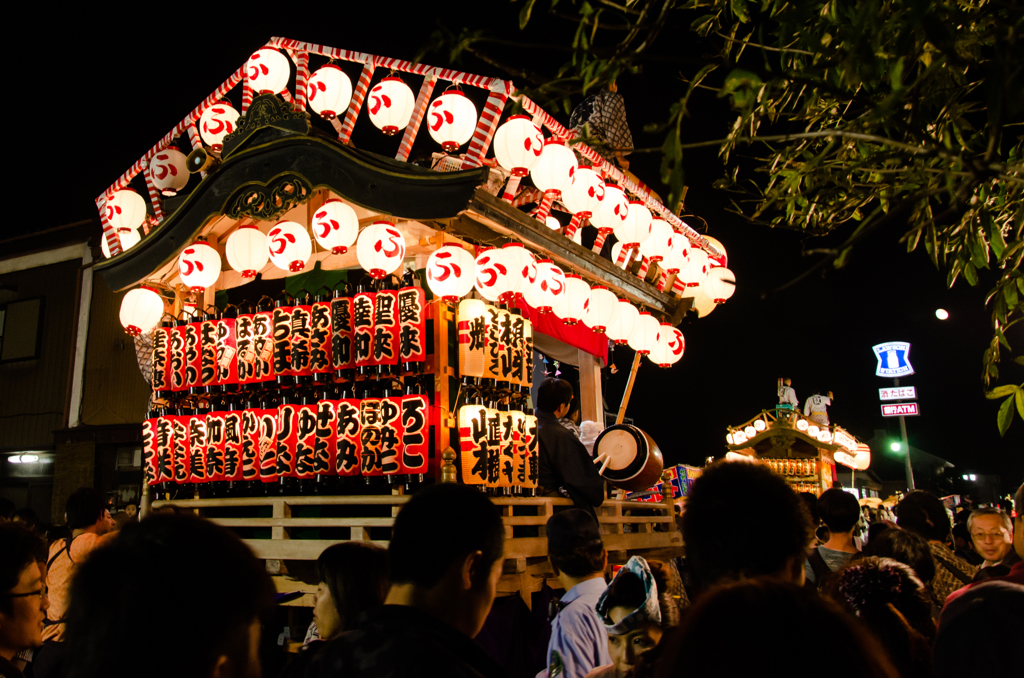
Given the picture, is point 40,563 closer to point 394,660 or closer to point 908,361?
point 394,660

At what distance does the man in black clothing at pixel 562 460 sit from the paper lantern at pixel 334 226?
3.05 m

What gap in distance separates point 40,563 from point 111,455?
58.0 feet

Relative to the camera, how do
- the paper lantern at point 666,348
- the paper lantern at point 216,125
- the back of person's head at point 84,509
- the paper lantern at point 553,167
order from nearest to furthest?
1. the back of person's head at point 84,509
2. the paper lantern at point 553,167
3. the paper lantern at point 216,125
4. the paper lantern at point 666,348

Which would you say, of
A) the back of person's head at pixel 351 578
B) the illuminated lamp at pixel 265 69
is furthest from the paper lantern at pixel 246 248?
the back of person's head at pixel 351 578

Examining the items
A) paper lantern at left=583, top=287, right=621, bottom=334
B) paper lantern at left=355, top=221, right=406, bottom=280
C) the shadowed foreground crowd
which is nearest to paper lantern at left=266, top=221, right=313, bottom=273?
paper lantern at left=355, top=221, right=406, bottom=280

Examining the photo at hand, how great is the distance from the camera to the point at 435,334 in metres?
7.93

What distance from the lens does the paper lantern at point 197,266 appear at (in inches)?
348

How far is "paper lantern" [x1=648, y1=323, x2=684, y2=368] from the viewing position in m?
11.5

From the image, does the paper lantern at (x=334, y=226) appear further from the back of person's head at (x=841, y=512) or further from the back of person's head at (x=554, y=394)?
the back of person's head at (x=841, y=512)

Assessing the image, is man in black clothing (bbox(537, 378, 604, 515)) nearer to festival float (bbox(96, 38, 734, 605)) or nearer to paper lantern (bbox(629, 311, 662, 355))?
festival float (bbox(96, 38, 734, 605))

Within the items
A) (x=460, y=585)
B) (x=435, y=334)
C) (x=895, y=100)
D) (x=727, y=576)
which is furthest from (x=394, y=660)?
(x=435, y=334)

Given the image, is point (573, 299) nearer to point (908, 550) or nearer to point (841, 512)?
point (841, 512)

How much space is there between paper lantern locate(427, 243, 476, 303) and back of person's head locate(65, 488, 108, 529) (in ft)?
12.5

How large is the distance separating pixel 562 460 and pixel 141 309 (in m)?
6.05
